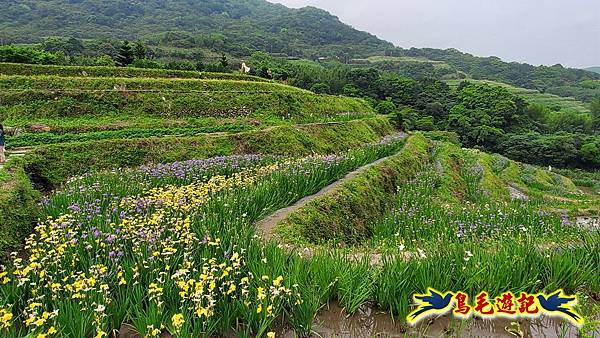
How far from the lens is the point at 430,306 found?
12.3 feet

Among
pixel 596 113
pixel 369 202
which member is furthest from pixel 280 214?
pixel 596 113

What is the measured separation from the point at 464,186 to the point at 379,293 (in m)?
19.7

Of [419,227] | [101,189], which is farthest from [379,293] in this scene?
[101,189]

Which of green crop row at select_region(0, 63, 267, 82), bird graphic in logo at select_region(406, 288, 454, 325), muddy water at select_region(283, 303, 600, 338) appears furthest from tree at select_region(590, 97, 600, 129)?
bird graphic in logo at select_region(406, 288, 454, 325)

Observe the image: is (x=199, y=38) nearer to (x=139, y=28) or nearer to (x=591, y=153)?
(x=139, y=28)

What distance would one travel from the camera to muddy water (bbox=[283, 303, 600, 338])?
3.71 m

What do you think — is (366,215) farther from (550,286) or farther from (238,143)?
(238,143)

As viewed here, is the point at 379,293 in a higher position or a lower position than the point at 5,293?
higher

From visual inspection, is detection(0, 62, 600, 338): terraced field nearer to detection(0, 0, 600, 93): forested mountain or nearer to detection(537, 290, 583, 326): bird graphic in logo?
detection(537, 290, 583, 326): bird graphic in logo

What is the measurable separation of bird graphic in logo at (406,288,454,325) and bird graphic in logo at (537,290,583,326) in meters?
0.93

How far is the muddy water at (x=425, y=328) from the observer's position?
371cm

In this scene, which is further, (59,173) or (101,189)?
(59,173)

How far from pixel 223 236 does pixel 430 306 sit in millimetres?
2480

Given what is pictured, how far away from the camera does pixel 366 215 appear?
10586 millimetres
